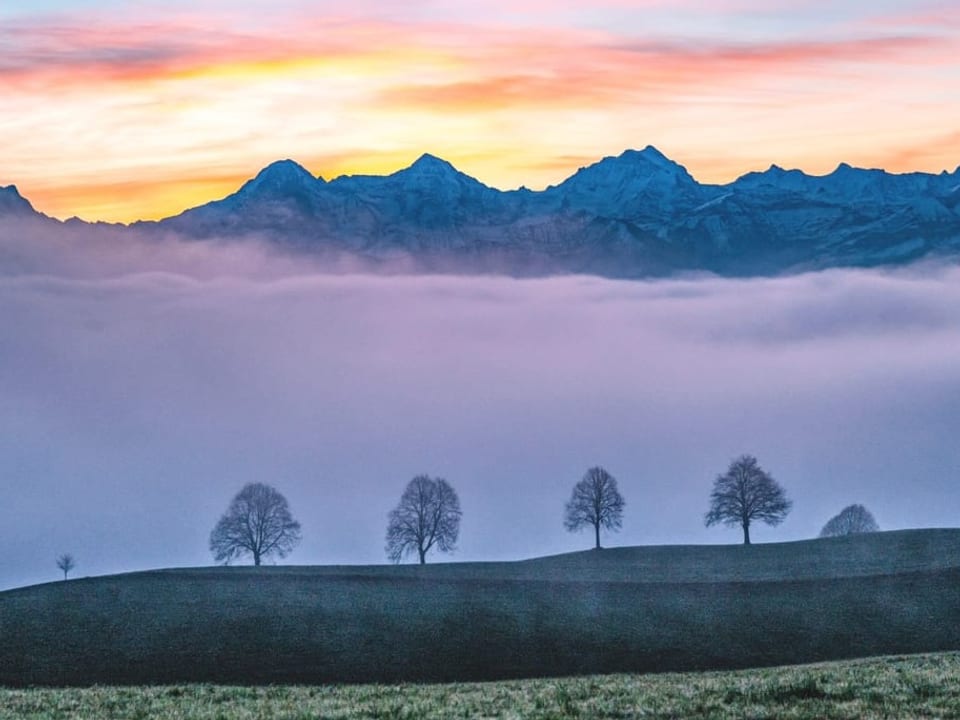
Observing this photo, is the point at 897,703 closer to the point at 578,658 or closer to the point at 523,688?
the point at 523,688

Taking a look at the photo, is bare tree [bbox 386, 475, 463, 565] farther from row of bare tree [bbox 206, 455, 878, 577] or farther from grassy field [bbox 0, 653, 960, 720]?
grassy field [bbox 0, 653, 960, 720]

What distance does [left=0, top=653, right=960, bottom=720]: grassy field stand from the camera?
35.0 meters

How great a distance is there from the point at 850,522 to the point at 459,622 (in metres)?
126

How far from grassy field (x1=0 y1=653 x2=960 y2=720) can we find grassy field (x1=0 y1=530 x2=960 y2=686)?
733 inches

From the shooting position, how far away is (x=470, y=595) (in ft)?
313

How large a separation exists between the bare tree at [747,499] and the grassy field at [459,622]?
3580 cm

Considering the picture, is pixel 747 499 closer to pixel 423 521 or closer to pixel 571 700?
pixel 423 521

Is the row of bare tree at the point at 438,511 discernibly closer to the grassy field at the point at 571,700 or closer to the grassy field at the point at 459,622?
the grassy field at the point at 459,622

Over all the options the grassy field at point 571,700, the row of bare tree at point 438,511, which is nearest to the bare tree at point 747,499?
the row of bare tree at point 438,511

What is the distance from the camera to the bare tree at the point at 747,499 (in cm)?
15350

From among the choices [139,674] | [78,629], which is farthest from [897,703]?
[78,629]

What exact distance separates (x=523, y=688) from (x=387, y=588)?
56.2 m

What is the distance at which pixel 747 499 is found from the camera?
504ft

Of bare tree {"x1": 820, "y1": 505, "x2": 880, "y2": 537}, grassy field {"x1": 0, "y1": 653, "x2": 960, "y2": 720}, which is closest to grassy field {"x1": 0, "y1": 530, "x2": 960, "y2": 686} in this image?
grassy field {"x1": 0, "y1": 653, "x2": 960, "y2": 720}
